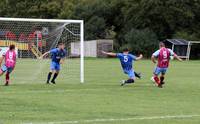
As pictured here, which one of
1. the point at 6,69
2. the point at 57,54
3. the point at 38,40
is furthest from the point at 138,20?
the point at 6,69

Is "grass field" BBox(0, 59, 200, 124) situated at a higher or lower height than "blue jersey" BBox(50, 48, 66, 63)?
lower

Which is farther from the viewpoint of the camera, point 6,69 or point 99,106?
point 6,69

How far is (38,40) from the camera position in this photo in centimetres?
2981

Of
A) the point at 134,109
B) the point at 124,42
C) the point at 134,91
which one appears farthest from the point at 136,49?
the point at 134,109

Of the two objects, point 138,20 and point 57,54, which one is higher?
point 138,20

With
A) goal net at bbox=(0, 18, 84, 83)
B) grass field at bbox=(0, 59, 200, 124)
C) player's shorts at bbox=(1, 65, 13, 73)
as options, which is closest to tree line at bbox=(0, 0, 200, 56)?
goal net at bbox=(0, 18, 84, 83)

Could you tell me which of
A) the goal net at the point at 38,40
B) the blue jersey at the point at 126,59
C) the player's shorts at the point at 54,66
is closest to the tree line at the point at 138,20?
the goal net at the point at 38,40

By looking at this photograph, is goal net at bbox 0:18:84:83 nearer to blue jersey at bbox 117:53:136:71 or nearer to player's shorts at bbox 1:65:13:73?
player's shorts at bbox 1:65:13:73

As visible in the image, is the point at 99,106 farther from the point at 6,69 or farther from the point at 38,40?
the point at 38,40

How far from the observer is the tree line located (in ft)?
264

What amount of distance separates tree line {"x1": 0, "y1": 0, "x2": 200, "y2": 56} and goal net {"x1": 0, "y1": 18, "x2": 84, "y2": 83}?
151 feet

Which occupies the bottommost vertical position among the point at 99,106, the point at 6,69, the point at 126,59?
the point at 99,106

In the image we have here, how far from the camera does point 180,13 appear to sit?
267ft

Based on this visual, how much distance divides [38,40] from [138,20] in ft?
181
